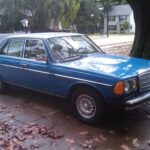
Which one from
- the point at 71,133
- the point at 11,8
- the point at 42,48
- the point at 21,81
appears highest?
the point at 11,8

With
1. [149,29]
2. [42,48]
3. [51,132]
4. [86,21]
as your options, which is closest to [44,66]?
[42,48]

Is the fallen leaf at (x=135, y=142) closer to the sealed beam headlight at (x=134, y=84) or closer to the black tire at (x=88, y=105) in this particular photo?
the black tire at (x=88, y=105)

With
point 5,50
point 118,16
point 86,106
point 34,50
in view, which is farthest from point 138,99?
point 118,16

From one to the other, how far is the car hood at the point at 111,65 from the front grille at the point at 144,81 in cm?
10

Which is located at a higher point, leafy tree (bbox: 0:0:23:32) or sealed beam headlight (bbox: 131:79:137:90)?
leafy tree (bbox: 0:0:23:32)

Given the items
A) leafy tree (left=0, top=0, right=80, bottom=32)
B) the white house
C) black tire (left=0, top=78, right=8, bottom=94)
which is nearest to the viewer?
black tire (left=0, top=78, right=8, bottom=94)

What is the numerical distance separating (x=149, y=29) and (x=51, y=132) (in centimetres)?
616

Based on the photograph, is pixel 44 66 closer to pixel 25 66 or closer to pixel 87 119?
pixel 25 66

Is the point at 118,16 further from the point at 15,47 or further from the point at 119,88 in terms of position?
the point at 119,88

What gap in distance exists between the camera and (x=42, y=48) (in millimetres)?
6703

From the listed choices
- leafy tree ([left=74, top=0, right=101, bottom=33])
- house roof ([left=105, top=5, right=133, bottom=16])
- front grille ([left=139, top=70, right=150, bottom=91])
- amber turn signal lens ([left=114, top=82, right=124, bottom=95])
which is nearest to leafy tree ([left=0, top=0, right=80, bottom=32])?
leafy tree ([left=74, top=0, right=101, bottom=33])

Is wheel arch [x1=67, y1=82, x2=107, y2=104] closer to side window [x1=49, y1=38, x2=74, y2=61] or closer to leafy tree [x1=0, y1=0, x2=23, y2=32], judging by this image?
side window [x1=49, y1=38, x2=74, y2=61]

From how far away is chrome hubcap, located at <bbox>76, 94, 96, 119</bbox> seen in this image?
581cm

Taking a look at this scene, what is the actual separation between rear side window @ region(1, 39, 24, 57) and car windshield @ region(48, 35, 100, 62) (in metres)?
1.00
